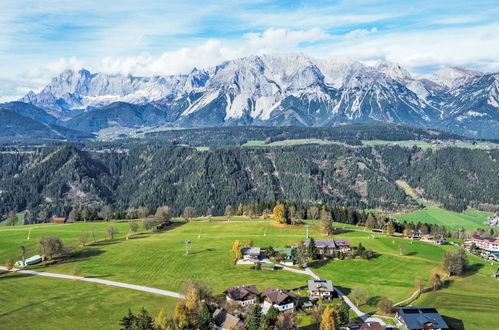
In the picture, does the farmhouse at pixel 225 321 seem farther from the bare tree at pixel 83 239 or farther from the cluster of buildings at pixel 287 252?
the bare tree at pixel 83 239

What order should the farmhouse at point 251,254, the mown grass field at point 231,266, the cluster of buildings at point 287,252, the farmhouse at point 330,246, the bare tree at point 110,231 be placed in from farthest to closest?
1. the bare tree at point 110,231
2. the farmhouse at point 330,246
3. the farmhouse at point 251,254
4. the cluster of buildings at point 287,252
5. the mown grass field at point 231,266

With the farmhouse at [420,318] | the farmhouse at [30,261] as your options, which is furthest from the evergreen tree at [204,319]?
the farmhouse at [30,261]

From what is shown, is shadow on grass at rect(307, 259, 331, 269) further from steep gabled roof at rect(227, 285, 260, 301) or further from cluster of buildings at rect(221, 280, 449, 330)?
steep gabled roof at rect(227, 285, 260, 301)

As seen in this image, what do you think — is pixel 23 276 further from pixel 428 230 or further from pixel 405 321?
pixel 428 230

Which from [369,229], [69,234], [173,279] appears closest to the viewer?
[173,279]

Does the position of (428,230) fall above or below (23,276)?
below

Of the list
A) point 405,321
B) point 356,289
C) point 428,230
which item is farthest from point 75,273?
point 428,230
